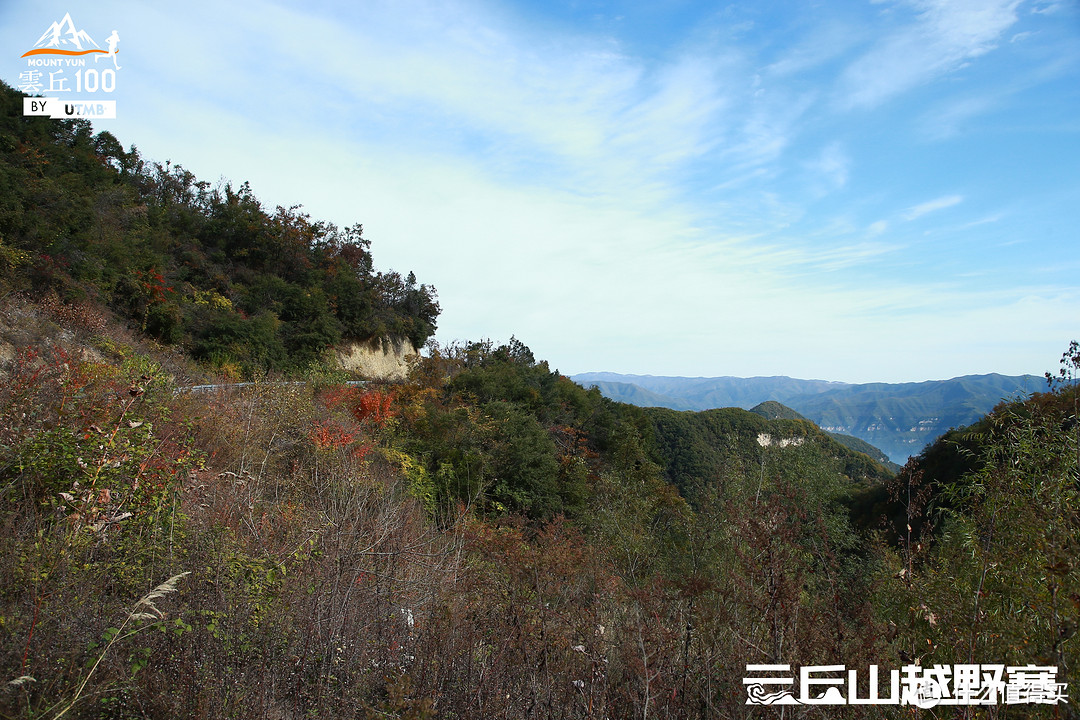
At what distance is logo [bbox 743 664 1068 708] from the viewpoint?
7.59ft

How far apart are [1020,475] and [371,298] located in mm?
24576

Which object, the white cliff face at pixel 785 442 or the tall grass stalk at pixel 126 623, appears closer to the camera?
the tall grass stalk at pixel 126 623

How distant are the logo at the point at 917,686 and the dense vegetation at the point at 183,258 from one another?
1558cm

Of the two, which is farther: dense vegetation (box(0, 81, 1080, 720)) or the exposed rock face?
the exposed rock face

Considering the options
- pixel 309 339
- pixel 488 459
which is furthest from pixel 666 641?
pixel 309 339

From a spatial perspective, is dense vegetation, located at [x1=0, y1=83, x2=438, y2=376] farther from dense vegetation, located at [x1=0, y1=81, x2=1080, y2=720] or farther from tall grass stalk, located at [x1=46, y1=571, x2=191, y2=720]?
tall grass stalk, located at [x1=46, y1=571, x2=191, y2=720]

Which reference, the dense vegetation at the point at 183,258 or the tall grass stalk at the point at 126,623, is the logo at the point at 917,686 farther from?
the dense vegetation at the point at 183,258

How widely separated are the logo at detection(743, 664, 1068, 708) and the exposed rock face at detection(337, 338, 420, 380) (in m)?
22.0

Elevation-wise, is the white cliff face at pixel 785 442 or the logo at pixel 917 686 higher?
the logo at pixel 917 686

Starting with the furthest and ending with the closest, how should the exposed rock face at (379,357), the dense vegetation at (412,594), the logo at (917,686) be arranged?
the exposed rock face at (379,357) → the dense vegetation at (412,594) → the logo at (917,686)

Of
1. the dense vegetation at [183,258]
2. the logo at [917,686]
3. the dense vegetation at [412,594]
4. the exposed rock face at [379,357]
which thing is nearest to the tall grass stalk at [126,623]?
the dense vegetation at [412,594]

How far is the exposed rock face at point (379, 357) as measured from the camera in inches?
923

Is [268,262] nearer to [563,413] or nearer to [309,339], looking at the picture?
[309,339]

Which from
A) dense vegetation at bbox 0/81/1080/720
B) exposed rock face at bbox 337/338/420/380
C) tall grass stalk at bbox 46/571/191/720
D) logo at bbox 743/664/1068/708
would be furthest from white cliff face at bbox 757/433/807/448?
exposed rock face at bbox 337/338/420/380
